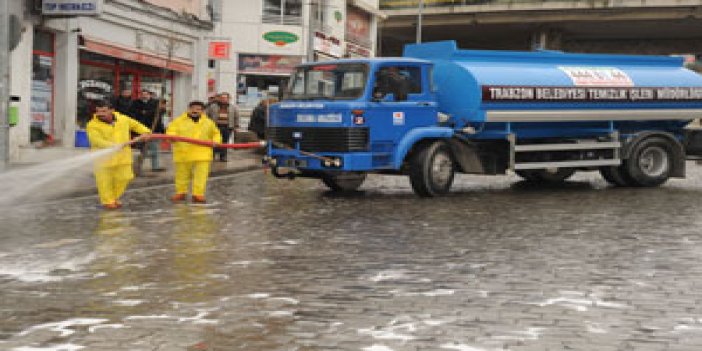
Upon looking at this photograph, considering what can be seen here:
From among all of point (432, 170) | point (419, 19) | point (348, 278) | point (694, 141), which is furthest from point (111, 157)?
point (419, 19)

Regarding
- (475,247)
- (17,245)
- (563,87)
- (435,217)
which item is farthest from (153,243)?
(563,87)

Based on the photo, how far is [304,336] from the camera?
519cm

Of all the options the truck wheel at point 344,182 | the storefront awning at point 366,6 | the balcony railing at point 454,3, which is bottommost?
the truck wheel at point 344,182

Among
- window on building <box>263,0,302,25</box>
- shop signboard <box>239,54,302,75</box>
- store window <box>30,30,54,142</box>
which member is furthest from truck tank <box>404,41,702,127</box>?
window on building <box>263,0,302,25</box>

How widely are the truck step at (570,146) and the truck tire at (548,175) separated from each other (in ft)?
3.98

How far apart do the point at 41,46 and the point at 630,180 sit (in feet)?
43.9

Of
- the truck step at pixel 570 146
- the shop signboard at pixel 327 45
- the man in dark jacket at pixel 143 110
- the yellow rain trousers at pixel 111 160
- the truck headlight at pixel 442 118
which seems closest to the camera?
the yellow rain trousers at pixel 111 160

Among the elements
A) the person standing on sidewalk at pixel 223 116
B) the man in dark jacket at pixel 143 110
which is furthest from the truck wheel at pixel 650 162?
the man in dark jacket at pixel 143 110

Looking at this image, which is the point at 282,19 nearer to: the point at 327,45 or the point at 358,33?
the point at 327,45

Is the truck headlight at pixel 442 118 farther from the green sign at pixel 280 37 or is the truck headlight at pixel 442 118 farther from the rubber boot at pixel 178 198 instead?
the green sign at pixel 280 37

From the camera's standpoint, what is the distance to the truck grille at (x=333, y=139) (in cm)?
1366

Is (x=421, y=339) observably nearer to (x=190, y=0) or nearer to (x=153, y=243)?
(x=153, y=243)

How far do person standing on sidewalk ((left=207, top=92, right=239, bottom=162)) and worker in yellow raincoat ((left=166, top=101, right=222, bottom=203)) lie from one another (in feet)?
25.4

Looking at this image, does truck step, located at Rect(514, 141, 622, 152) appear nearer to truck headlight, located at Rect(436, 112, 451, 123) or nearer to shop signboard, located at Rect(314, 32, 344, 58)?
truck headlight, located at Rect(436, 112, 451, 123)
